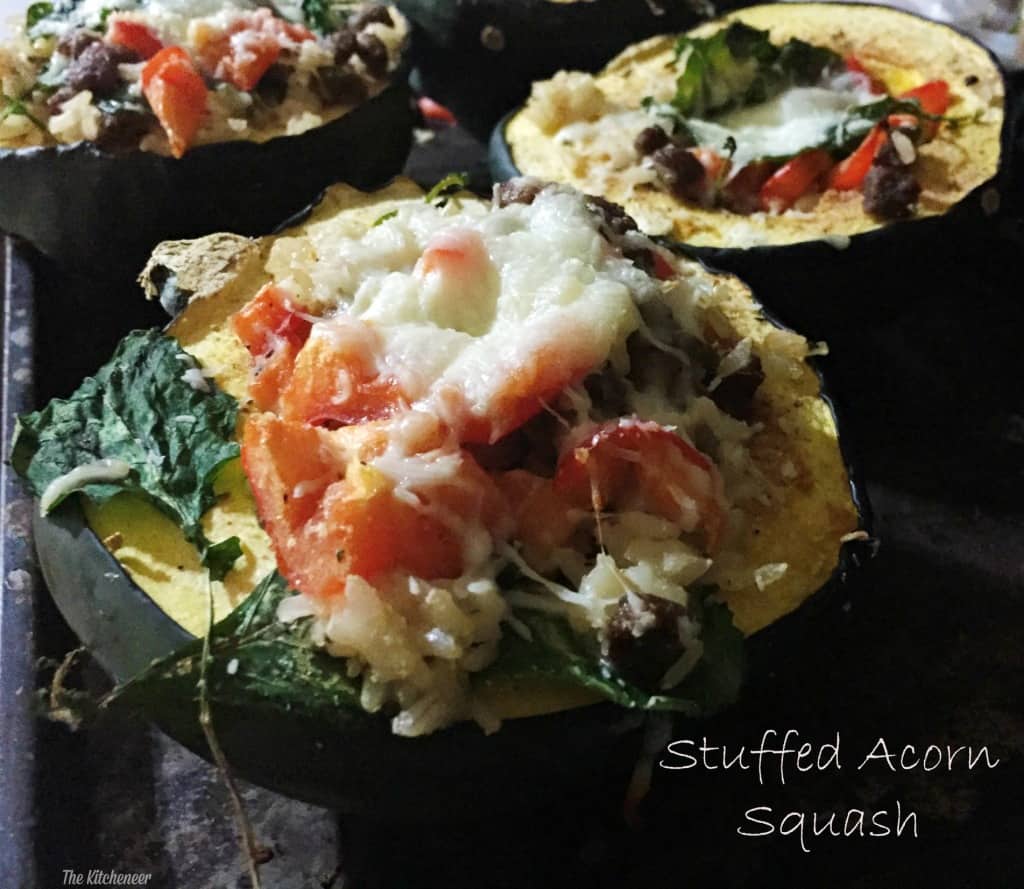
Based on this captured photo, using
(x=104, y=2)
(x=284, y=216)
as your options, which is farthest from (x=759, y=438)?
(x=104, y=2)

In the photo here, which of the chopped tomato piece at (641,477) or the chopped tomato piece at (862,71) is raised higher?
the chopped tomato piece at (641,477)

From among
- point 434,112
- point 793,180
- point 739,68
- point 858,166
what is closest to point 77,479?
point 793,180

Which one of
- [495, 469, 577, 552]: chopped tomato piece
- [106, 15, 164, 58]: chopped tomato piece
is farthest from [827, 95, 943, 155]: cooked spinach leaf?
[106, 15, 164, 58]: chopped tomato piece

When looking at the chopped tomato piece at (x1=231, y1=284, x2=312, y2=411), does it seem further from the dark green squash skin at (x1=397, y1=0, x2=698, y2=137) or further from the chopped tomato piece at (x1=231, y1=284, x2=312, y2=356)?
the dark green squash skin at (x1=397, y1=0, x2=698, y2=137)

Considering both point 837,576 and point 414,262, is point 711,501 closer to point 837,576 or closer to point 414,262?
point 837,576

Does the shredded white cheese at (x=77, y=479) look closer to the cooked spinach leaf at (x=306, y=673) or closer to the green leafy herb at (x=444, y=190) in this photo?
the cooked spinach leaf at (x=306, y=673)

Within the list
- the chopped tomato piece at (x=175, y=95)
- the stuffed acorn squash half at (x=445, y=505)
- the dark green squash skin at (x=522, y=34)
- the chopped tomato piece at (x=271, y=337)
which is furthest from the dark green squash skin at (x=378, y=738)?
the dark green squash skin at (x=522, y=34)

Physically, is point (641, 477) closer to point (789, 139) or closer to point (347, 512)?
point (347, 512)
